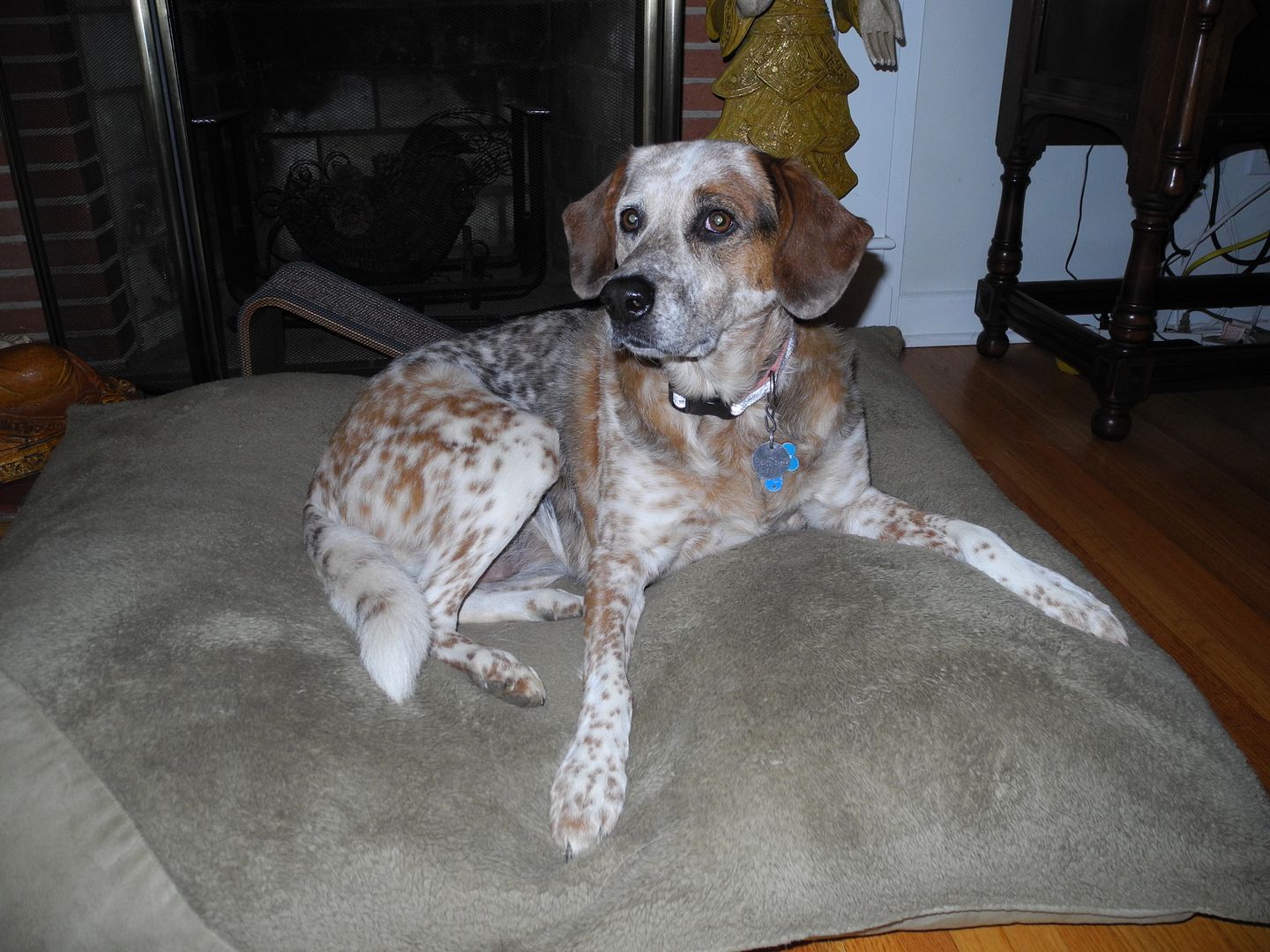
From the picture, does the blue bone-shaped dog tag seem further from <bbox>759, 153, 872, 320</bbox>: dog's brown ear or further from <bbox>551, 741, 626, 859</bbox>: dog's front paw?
<bbox>551, 741, 626, 859</bbox>: dog's front paw

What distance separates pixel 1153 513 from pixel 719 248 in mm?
1963

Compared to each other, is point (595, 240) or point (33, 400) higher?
point (595, 240)

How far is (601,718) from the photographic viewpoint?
1.65 m

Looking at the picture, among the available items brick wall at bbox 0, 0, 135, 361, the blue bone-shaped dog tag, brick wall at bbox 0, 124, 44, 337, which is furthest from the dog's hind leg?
brick wall at bbox 0, 124, 44, 337

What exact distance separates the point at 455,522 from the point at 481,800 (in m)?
0.64

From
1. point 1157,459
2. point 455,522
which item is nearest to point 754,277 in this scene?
point 455,522

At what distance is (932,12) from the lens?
12.8 feet

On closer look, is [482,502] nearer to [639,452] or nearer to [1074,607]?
[639,452]

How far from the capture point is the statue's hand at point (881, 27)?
3373mm

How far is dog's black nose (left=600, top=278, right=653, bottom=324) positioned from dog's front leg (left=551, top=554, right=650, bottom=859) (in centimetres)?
52

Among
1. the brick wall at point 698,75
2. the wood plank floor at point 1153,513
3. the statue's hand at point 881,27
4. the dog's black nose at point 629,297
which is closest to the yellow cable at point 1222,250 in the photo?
the wood plank floor at point 1153,513

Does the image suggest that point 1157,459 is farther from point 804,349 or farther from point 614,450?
point 614,450

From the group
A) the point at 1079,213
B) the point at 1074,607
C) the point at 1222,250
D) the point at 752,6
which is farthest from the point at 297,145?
the point at 1222,250

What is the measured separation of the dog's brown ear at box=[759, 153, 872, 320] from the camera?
6.03 feet
